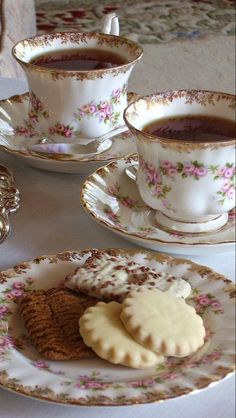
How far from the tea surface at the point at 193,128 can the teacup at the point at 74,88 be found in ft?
0.39

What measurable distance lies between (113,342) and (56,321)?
58 mm

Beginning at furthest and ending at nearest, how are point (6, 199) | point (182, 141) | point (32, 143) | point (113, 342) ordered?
A: point (32, 143), point (6, 199), point (182, 141), point (113, 342)

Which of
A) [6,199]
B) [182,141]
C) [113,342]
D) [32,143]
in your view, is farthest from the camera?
[32,143]

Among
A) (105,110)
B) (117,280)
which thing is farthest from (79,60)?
(117,280)

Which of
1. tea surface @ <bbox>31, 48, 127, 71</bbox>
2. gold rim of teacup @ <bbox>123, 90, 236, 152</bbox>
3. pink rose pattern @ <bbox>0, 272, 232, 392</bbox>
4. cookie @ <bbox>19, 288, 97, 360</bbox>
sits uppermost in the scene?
gold rim of teacup @ <bbox>123, 90, 236, 152</bbox>

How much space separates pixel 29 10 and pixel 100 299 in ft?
7.14

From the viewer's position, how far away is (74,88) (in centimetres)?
82

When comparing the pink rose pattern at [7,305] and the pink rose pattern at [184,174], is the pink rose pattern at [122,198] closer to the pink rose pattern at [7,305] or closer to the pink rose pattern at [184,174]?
the pink rose pattern at [184,174]

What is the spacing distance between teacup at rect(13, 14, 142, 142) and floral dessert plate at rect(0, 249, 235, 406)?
0.93ft

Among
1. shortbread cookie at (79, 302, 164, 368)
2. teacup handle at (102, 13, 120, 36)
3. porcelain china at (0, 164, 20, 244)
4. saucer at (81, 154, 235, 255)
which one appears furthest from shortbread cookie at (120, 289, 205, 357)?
teacup handle at (102, 13, 120, 36)

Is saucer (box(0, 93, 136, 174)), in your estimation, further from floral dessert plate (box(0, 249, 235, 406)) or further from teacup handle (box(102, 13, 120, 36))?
floral dessert plate (box(0, 249, 235, 406))

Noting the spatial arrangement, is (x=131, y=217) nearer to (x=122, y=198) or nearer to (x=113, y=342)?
(x=122, y=198)

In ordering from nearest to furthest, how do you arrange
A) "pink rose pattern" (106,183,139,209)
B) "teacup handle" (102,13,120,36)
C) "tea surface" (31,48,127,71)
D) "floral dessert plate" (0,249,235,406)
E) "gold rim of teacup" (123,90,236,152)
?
"floral dessert plate" (0,249,235,406) → "gold rim of teacup" (123,90,236,152) → "pink rose pattern" (106,183,139,209) → "tea surface" (31,48,127,71) → "teacup handle" (102,13,120,36)

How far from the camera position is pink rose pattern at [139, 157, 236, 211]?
68cm
